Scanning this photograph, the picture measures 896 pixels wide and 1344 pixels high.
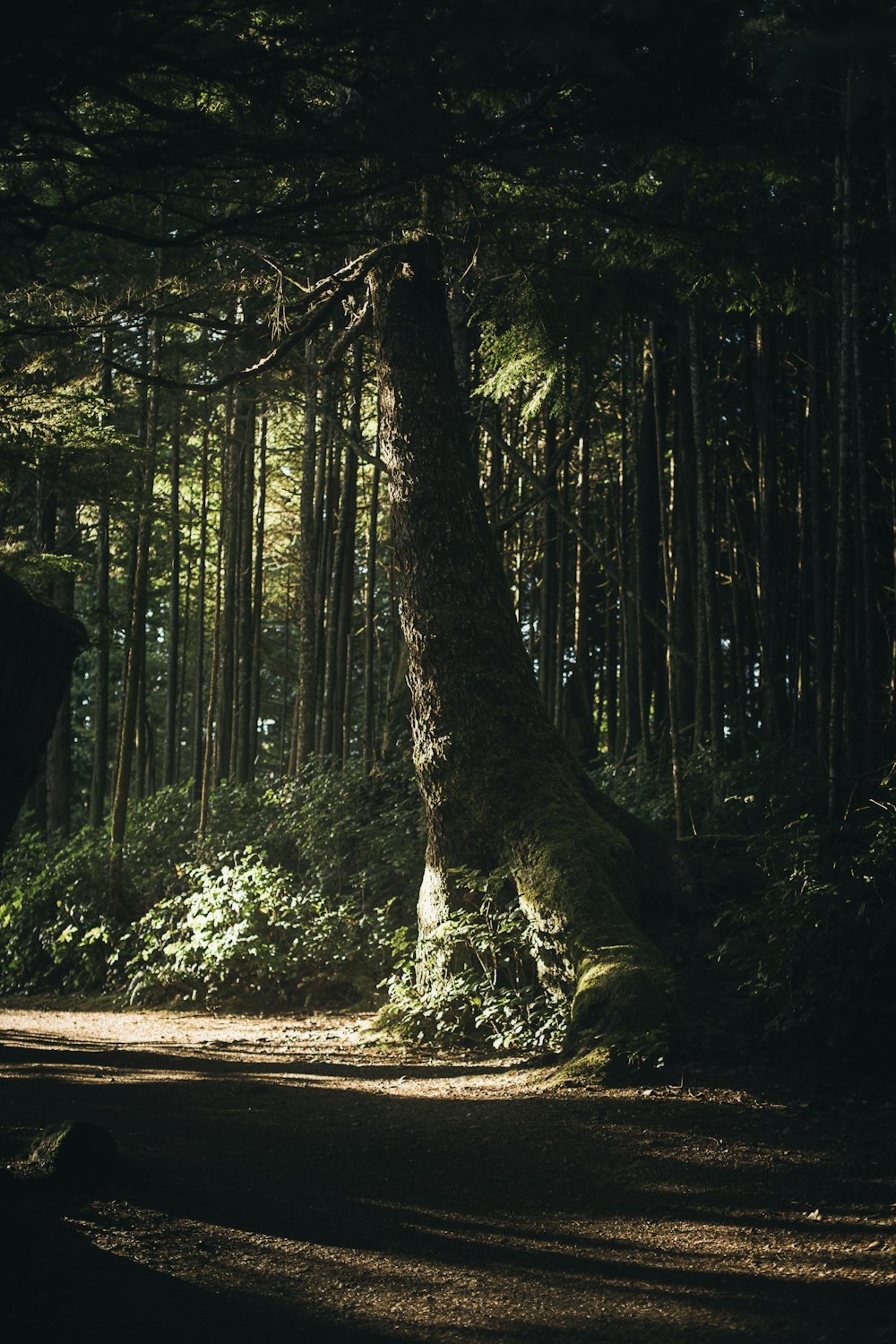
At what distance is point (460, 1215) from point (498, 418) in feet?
33.0

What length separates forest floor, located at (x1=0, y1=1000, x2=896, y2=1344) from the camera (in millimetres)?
2854

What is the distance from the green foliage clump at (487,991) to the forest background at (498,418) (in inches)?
1.3

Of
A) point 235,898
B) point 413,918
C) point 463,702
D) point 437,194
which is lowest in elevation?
point 413,918

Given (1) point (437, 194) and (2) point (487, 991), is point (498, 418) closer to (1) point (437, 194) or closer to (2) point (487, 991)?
(2) point (487, 991)

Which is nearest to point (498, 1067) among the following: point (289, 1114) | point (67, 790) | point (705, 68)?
point (289, 1114)

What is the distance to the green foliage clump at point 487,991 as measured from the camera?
6.77 m

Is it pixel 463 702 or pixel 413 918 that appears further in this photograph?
pixel 413 918

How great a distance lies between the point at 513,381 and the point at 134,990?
6.79m

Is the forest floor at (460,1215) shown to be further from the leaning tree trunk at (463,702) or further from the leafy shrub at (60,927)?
the leafy shrub at (60,927)

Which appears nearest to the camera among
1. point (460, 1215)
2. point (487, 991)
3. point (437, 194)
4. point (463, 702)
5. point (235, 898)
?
point (460, 1215)

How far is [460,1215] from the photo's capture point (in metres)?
3.72

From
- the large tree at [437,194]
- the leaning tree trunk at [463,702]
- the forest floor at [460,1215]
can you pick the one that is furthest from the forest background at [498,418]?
the forest floor at [460,1215]

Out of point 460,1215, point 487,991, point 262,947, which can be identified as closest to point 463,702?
point 487,991

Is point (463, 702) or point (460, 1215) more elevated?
point (463, 702)
